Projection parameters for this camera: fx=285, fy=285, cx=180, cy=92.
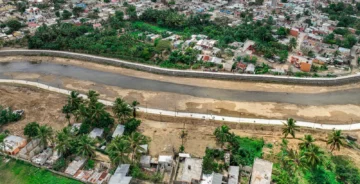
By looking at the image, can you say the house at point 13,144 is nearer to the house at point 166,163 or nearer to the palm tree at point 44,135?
the palm tree at point 44,135

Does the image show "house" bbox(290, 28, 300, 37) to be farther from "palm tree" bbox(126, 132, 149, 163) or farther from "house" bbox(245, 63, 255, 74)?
"palm tree" bbox(126, 132, 149, 163)

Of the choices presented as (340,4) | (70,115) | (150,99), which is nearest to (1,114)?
(70,115)

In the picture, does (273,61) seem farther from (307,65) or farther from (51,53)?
(51,53)

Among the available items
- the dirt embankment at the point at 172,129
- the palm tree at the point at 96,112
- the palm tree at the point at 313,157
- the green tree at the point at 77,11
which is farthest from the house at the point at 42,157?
the green tree at the point at 77,11

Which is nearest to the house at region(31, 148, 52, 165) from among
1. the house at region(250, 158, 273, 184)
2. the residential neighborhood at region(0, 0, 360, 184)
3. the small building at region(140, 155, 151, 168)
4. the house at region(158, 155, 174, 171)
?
the residential neighborhood at region(0, 0, 360, 184)

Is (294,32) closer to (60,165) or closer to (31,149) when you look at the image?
(60,165)
